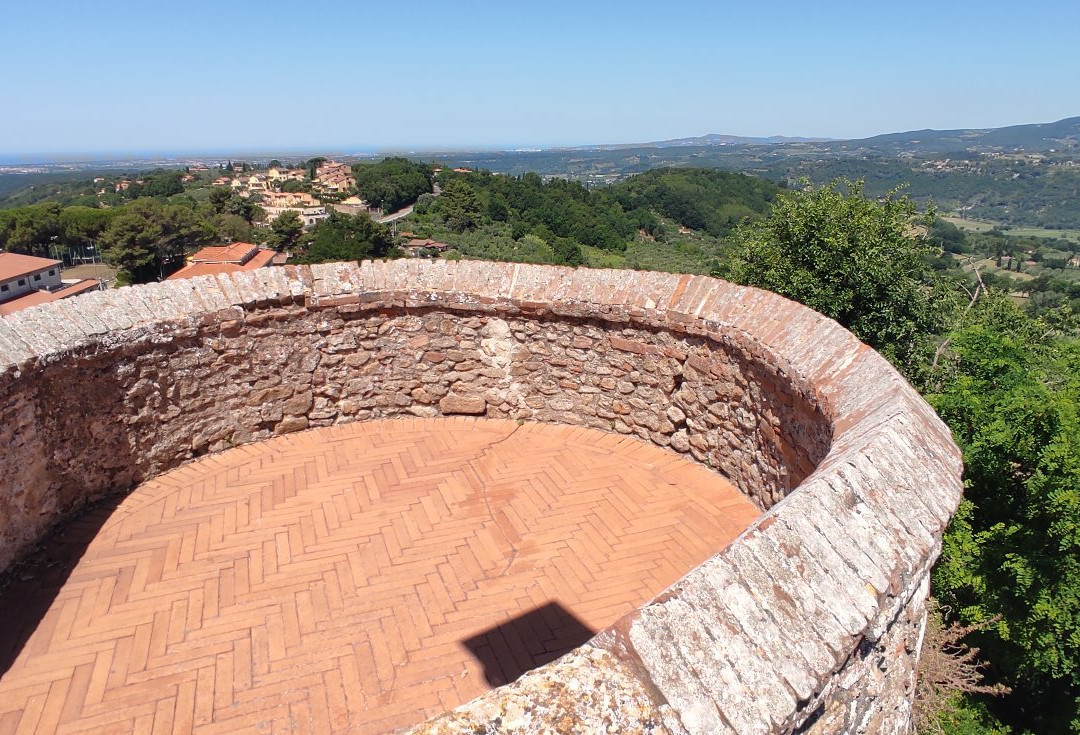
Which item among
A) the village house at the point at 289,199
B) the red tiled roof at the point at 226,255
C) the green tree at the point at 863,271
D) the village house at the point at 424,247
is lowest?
the red tiled roof at the point at 226,255

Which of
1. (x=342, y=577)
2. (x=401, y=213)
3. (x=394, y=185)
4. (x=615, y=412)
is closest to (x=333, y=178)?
(x=394, y=185)

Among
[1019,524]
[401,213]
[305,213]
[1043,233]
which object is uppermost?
[1019,524]

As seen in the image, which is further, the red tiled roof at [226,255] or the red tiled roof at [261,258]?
the red tiled roof at [261,258]

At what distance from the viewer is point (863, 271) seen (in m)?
9.44

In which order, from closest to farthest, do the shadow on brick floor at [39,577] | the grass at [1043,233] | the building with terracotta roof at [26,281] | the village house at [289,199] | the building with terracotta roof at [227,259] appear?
1. the shadow on brick floor at [39,577]
2. the building with terracotta roof at [26,281]
3. the building with terracotta roof at [227,259]
4. the grass at [1043,233]
5. the village house at [289,199]

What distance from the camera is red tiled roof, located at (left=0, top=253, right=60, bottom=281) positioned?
34.4 m

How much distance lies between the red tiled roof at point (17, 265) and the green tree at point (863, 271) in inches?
1533

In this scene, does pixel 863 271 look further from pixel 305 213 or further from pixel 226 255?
pixel 305 213

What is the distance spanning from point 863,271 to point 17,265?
43.5 m

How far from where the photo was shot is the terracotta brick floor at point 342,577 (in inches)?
121

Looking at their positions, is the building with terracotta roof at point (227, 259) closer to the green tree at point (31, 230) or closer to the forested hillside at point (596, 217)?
the forested hillside at point (596, 217)

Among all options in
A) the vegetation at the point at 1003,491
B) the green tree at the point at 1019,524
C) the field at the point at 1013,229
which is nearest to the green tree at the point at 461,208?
the field at the point at 1013,229

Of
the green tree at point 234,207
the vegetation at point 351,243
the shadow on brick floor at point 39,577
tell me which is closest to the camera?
the shadow on brick floor at point 39,577

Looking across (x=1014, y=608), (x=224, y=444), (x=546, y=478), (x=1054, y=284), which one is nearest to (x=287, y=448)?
(x=224, y=444)
